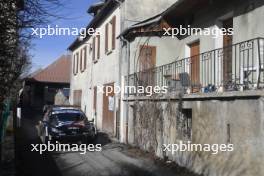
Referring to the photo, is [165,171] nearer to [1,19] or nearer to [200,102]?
[200,102]

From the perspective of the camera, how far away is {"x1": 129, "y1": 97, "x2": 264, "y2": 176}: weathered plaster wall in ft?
28.4

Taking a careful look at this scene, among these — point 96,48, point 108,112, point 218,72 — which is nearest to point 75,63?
point 96,48

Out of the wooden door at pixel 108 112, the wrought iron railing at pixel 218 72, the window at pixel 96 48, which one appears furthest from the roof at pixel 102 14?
the wrought iron railing at pixel 218 72

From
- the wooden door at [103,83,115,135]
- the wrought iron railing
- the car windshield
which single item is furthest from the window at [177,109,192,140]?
the wooden door at [103,83,115,135]

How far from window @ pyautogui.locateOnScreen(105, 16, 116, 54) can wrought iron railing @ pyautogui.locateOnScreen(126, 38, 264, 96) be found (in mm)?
4818

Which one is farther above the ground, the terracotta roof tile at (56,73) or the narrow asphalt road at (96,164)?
the terracotta roof tile at (56,73)

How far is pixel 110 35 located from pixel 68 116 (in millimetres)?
5859

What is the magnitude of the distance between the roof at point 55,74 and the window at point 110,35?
24206 mm

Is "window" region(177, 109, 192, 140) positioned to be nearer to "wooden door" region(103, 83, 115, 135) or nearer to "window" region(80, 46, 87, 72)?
"wooden door" region(103, 83, 115, 135)

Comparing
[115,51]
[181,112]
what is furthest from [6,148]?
[115,51]

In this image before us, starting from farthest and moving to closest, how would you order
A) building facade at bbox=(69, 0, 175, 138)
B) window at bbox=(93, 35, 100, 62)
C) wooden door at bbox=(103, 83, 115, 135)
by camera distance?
window at bbox=(93, 35, 100, 62)
wooden door at bbox=(103, 83, 115, 135)
building facade at bbox=(69, 0, 175, 138)

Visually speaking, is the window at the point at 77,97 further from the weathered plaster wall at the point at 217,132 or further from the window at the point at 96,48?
the weathered plaster wall at the point at 217,132

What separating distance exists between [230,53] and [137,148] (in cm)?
597

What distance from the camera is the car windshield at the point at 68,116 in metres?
18.8
